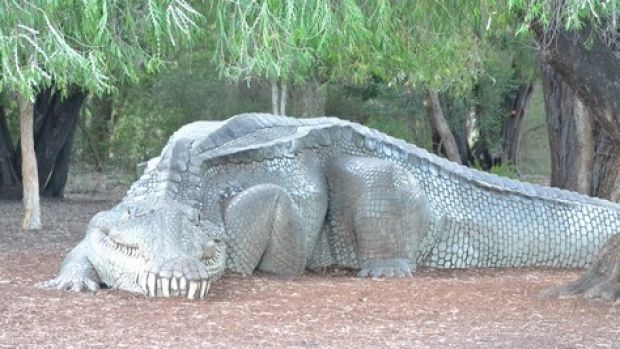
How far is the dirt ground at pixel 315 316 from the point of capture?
19.2ft

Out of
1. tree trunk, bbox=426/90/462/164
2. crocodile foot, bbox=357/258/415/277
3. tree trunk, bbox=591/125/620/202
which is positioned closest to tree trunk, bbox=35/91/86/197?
tree trunk, bbox=426/90/462/164

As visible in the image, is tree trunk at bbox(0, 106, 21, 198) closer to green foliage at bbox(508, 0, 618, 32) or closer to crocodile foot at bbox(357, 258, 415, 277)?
crocodile foot at bbox(357, 258, 415, 277)

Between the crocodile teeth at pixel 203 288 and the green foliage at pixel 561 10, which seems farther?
the crocodile teeth at pixel 203 288

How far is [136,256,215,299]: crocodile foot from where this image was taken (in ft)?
23.2

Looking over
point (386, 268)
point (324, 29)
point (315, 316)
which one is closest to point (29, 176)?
point (386, 268)

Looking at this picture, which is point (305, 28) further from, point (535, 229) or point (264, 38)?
point (535, 229)

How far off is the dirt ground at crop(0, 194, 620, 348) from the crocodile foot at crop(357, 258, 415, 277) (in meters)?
0.38

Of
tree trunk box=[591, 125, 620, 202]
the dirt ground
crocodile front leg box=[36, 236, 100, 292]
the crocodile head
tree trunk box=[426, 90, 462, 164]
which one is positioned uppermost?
tree trunk box=[426, 90, 462, 164]

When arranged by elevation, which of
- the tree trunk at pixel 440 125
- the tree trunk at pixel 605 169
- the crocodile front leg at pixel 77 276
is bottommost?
the crocodile front leg at pixel 77 276

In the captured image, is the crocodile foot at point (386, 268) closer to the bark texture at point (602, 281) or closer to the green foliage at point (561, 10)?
the bark texture at point (602, 281)

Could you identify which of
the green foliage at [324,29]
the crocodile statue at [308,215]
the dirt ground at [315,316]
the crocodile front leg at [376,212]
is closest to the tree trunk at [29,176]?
the crocodile statue at [308,215]

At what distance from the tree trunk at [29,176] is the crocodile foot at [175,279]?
19.6 ft

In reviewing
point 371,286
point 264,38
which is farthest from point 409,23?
point 264,38

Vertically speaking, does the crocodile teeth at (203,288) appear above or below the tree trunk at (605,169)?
below
